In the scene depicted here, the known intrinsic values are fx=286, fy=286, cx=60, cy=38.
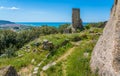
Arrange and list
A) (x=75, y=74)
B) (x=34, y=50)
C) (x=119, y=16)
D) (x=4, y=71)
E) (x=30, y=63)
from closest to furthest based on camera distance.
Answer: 1. (x=4, y=71)
2. (x=119, y=16)
3. (x=75, y=74)
4. (x=30, y=63)
5. (x=34, y=50)

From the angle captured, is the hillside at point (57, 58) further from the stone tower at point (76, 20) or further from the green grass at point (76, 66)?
the stone tower at point (76, 20)

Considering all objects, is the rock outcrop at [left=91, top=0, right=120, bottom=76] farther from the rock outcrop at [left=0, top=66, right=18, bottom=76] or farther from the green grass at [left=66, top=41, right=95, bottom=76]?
the rock outcrop at [left=0, top=66, right=18, bottom=76]

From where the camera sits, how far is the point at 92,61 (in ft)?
52.9

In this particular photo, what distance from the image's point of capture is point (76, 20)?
40.2 meters

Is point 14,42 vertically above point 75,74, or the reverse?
point 75,74

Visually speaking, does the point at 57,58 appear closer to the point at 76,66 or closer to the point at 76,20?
the point at 76,66

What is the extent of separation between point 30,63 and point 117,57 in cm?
1037

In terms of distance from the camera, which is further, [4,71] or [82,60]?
[82,60]

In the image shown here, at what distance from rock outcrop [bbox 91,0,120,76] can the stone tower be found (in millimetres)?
24038

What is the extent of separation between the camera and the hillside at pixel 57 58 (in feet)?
56.7

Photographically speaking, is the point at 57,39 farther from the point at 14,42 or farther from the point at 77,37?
the point at 14,42

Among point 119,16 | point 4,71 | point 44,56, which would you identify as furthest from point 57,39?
point 4,71

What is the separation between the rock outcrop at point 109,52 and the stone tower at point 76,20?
78.9 feet

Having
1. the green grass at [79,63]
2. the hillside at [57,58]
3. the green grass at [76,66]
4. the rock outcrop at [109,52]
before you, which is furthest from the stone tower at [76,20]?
the rock outcrop at [109,52]
